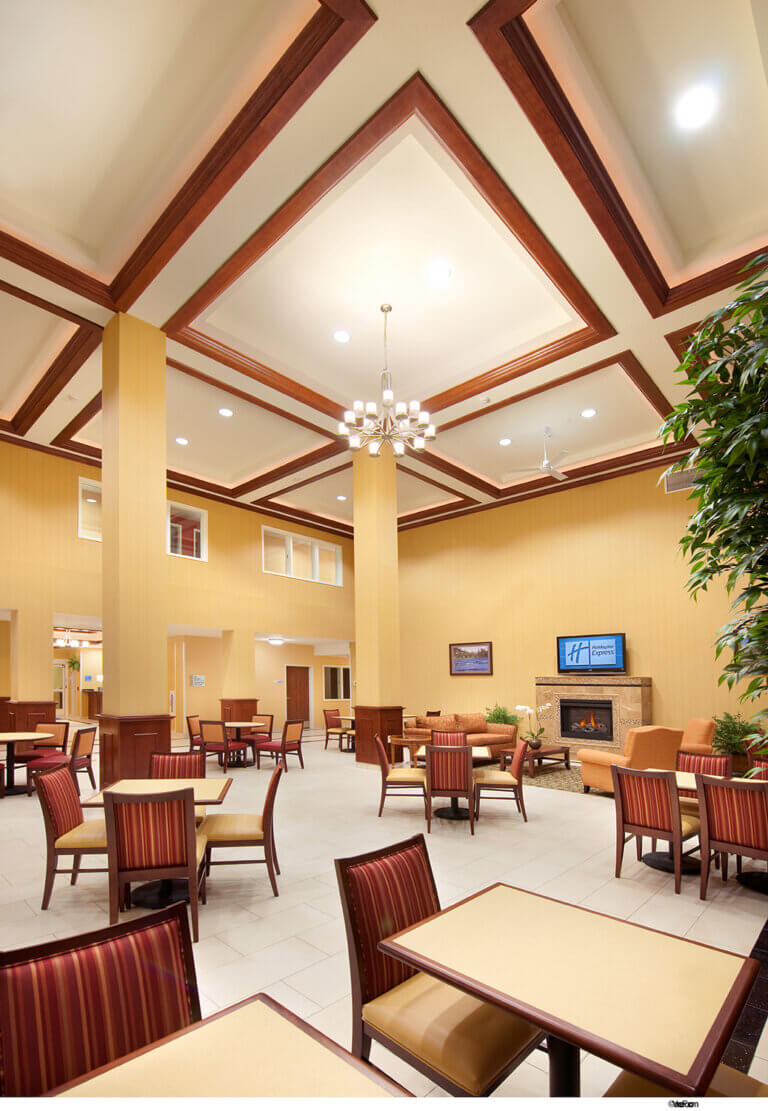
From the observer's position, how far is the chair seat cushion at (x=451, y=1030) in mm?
1628

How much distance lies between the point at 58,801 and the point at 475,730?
698 cm

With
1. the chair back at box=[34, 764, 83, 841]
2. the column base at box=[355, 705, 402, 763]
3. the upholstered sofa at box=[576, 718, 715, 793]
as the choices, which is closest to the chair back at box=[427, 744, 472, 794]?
the upholstered sofa at box=[576, 718, 715, 793]

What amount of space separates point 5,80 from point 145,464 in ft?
10.2

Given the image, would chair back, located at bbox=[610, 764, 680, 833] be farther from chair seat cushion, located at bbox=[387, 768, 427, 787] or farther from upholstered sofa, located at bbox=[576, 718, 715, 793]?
upholstered sofa, located at bbox=[576, 718, 715, 793]

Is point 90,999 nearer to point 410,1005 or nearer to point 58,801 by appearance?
point 410,1005

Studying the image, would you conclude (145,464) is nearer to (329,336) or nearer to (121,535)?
(121,535)

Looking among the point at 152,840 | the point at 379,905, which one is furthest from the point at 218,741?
the point at 379,905

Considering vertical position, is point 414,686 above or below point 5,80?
below

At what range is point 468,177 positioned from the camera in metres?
4.68

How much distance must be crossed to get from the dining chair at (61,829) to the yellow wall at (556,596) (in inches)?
350

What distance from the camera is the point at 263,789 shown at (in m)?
7.63

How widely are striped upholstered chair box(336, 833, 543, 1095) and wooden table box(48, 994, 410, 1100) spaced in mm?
561

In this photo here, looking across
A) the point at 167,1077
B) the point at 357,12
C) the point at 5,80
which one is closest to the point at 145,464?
the point at 5,80

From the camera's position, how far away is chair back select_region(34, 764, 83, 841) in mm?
3531
